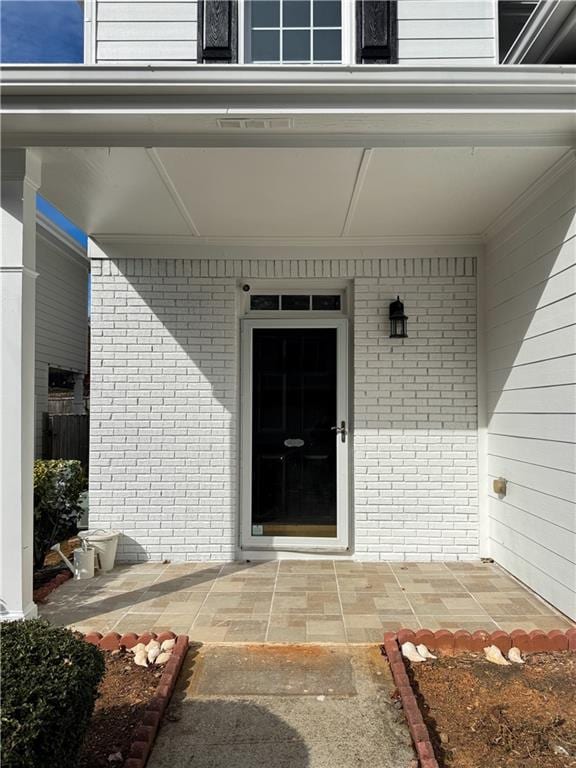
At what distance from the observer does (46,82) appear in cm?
252

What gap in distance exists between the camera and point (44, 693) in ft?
4.87

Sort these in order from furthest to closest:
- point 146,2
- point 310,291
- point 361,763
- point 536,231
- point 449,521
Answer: point 310,291 < point 449,521 < point 146,2 < point 536,231 < point 361,763

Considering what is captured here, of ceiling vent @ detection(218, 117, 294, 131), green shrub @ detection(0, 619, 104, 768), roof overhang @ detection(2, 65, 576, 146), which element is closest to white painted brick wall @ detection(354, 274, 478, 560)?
roof overhang @ detection(2, 65, 576, 146)

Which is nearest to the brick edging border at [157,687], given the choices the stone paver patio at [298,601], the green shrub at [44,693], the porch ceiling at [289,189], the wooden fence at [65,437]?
the stone paver patio at [298,601]

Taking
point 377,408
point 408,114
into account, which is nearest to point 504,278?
point 377,408

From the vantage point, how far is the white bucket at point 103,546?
4.09 metres

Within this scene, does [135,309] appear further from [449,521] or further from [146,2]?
[449,521]

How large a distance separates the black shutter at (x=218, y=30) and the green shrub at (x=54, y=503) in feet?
11.8

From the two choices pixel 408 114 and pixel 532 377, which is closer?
pixel 408 114

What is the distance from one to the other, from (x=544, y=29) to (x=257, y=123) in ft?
6.08

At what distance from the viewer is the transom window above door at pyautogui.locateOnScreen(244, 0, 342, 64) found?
3.89m

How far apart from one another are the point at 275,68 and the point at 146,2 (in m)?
→ 2.23

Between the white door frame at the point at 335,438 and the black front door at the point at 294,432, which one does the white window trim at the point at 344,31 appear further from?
the black front door at the point at 294,432

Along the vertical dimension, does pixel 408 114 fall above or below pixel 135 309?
above
